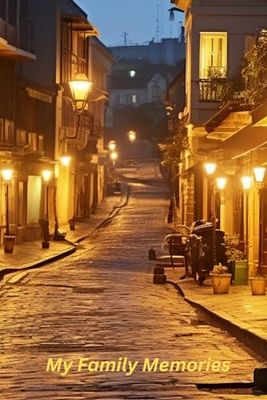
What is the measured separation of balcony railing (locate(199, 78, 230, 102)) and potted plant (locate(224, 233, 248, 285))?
11914 millimetres

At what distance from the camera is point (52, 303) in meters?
17.8

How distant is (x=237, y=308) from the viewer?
16.2m

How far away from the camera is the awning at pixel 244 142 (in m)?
22.2

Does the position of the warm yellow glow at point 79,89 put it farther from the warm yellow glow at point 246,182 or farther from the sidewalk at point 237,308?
the sidewalk at point 237,308

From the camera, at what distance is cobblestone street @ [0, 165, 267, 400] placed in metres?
9.40

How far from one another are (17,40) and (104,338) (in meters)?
25.2

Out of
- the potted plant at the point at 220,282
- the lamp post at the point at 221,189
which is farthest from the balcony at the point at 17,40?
the potted plant at the point at 220,282

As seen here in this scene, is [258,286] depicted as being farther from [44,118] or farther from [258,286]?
[44,118]

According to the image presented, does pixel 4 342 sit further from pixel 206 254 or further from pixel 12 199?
pixel 12 199

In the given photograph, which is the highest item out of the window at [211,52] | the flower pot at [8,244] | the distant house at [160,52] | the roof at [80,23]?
the distant house at [160,52]

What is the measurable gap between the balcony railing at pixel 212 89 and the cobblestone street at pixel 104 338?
9.65 metres

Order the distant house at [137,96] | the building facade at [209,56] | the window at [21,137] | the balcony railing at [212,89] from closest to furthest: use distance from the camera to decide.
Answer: the balcony railing at [212,89]
the building facade at [209,56]
the window at [21,137]
the distant house at [137,96]

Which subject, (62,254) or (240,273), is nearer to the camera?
(240,273)

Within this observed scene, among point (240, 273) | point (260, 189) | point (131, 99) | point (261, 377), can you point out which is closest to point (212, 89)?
point (260, 189)
